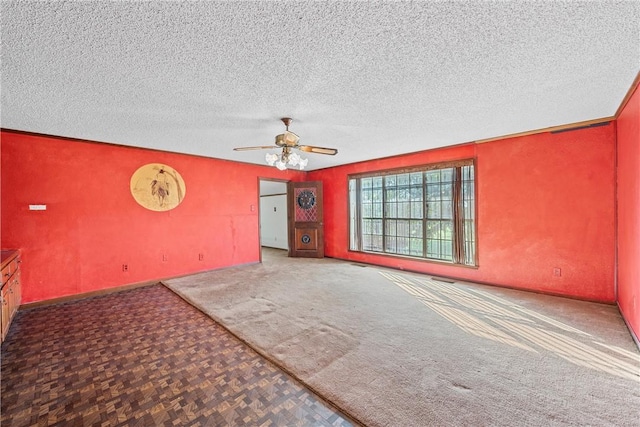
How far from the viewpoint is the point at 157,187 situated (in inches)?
178

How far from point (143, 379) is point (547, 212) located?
16.3ft

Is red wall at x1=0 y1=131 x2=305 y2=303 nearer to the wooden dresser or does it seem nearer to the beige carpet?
the wooden dresser

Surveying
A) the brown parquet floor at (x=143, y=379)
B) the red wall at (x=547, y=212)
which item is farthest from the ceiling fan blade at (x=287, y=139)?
the red wall at (x=547, y=212)

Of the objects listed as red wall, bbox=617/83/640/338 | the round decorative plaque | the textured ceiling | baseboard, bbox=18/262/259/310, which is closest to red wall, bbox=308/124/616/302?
red wall, bbox=617/83/640/338

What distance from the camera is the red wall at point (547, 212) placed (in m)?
3.22

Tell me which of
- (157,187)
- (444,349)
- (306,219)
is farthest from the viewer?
(306,219)

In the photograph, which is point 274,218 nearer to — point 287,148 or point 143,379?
point 287,148

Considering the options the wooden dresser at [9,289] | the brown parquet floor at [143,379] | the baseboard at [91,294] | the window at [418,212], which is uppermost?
the window at [418,212]

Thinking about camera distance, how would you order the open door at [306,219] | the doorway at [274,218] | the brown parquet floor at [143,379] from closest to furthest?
the brown parquet floor at [143,379]
the open door at [306,219]
the doorway at [274,218]

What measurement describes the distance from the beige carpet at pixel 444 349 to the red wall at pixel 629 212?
0.96ft

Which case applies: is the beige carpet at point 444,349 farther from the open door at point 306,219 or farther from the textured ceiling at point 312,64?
the open door at point 306,219

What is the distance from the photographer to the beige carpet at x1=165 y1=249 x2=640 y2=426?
1.59 metres

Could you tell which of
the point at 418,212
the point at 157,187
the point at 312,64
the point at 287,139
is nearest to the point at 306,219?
the point at 418,212

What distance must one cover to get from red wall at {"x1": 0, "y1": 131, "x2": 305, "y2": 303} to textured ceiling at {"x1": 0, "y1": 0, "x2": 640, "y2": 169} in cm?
61
